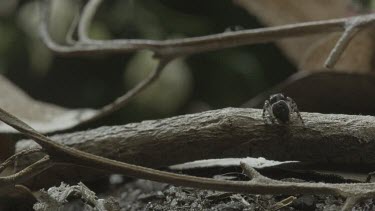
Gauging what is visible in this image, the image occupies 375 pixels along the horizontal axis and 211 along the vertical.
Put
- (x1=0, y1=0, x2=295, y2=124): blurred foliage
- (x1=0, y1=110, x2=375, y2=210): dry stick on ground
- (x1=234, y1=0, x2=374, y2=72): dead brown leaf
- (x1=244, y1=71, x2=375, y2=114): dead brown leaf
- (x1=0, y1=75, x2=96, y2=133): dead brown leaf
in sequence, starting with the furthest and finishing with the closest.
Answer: (x1=0, y1=0, x2=295, y2=124): blurred foliage → (x1=234, y1=0, x2=374, y2=72): dead brown leaf → (x1=0, y1=75, x2=96, y2=133): dead brown leaf → (x1=244, y1=71, x2=375, y2=114): dead brown leaf → (x1=0, y1=110, x2=375, y2=210): dry stick on ground

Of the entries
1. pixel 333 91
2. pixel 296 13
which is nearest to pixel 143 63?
pixel 296 13

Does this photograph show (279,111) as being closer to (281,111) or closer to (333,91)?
(281,111)

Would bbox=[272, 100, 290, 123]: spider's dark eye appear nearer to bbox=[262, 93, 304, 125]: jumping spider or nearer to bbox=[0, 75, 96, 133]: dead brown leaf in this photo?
bbox=[262, 93, 304, 125]: jumping spider

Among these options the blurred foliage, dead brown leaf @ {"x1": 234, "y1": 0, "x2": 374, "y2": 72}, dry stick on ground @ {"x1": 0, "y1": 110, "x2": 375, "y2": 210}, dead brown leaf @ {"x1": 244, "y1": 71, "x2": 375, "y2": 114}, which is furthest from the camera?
the blurred foliage

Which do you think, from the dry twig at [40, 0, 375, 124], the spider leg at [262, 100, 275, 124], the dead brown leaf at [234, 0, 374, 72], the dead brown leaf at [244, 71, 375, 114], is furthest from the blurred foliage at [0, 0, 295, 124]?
the spider leg at [262, 100, 275, 124]

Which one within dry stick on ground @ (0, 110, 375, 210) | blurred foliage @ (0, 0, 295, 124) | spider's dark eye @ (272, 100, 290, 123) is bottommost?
dry stick on ground @ (0, 110, 375, 210)

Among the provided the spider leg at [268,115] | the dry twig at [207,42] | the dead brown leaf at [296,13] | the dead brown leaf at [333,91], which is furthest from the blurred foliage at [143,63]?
the spider leg at [268,115]

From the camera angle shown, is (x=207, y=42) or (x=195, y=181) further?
(x=207, y=42)
